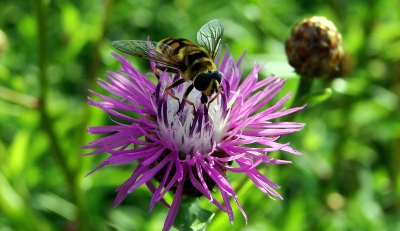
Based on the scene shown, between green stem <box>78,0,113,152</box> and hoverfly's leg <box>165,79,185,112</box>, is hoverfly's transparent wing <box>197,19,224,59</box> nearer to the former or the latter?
hoverfly's leg <box>165,79,185,112</box>

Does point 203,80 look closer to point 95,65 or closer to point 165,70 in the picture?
point 165,70

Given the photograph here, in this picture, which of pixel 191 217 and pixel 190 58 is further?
pixel 190 58

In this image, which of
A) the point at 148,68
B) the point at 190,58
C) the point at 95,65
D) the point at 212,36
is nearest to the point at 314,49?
the point at 212,36

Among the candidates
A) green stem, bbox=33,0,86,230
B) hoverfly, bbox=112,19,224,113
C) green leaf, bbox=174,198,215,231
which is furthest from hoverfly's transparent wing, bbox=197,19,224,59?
green stem, bbox=33,0,86,230

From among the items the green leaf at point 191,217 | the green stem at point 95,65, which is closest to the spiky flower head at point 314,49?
the green leaf at point 191,217

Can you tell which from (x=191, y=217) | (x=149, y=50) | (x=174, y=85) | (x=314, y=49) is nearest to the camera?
(x=191, y=217)

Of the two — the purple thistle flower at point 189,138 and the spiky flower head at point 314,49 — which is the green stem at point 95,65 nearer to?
the purple thistle flower at point 189,138
